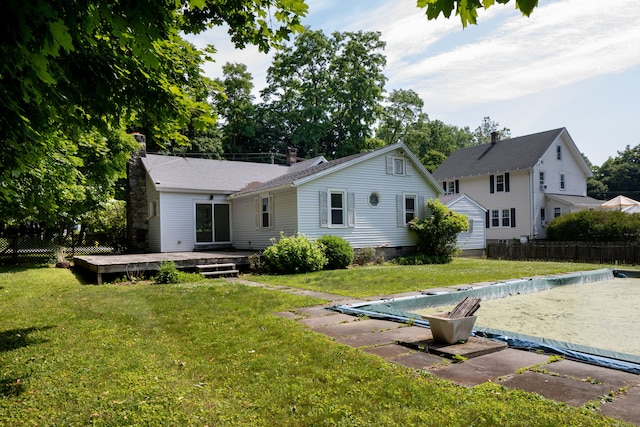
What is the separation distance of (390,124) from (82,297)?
133 ft

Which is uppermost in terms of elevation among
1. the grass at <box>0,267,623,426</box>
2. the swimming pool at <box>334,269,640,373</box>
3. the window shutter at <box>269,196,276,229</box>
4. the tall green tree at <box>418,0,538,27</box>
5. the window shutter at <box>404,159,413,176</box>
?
the window shutter at <box>404,159,413,176</box>

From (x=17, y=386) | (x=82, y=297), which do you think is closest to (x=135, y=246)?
(x=82, y=297)

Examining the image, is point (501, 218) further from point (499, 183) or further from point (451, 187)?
point (451, 187)

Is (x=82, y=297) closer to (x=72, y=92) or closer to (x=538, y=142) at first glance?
(x=72, y=92)

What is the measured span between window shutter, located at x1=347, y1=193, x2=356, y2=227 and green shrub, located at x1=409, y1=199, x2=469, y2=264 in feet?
10.3

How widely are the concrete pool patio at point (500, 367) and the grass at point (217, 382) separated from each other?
0.72ft

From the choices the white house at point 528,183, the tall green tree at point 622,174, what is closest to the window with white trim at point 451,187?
the white house at point 528,183

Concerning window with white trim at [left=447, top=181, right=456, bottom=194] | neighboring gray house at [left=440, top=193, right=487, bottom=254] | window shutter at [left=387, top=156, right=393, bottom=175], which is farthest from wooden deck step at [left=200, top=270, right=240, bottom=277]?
window with white trim at [left=447, top=181, right=456, bottom=194]

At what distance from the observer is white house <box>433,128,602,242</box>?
91.8 feet

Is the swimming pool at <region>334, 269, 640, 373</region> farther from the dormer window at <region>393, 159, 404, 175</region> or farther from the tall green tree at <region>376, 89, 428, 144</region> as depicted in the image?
the tall green tree at <region>376, 89, 428, 144</region>

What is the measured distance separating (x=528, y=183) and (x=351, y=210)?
16657mm

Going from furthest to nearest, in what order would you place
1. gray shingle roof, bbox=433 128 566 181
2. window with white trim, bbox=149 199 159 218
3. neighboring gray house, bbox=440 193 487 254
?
gray shingle roof, bbox=433 128 566 181
neighboring gray house, bbox=440 193 487 254
window with white trim, bbox=149 199 159 218

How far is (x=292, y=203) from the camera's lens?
1599 centimetres

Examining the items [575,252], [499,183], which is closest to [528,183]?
[499,183]
